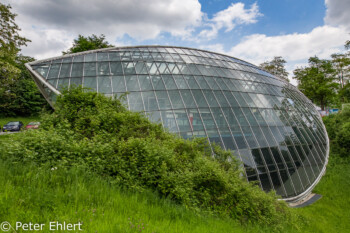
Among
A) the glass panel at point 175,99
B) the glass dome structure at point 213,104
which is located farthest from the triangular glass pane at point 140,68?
the glass panel at point 175,99

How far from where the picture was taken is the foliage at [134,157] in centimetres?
473

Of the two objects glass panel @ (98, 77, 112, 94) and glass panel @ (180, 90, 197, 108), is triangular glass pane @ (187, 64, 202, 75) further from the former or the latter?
glass panel @ (98, 77, 112, 94)

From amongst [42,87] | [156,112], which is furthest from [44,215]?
[42,87]

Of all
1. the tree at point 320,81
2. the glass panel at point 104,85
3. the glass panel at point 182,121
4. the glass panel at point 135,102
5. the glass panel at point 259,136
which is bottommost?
the glass panel at point 259,136

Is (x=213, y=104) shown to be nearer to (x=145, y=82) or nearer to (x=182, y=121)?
(x=182, y=121)

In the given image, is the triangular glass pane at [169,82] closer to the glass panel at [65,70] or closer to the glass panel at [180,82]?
the glass panel at [180,82]

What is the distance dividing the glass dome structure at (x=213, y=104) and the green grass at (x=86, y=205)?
5849 millimetres

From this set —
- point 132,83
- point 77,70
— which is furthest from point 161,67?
point 77,70

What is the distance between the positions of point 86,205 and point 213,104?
11.0 metres

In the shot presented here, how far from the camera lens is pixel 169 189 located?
484cm

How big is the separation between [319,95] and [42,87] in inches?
2099

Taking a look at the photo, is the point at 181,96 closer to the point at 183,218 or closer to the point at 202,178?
Result: the point at 202,178

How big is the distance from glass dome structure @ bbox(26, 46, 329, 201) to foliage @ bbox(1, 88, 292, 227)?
3.89 metres

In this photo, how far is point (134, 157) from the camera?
5.23m
